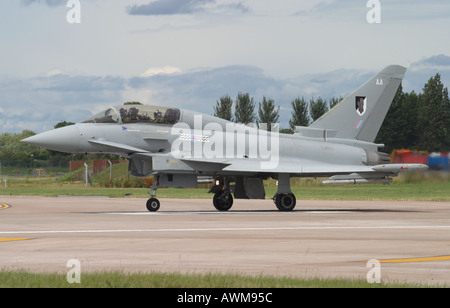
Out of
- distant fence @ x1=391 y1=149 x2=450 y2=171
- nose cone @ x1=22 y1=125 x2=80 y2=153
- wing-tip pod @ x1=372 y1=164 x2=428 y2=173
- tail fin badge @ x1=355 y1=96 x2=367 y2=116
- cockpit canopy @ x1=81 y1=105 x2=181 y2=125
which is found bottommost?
wing-tip pod @ x1=372 y1=164 x2=428 y2=173

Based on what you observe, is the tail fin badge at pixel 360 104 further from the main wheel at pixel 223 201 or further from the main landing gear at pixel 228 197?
the main wheel at pixel 223 201

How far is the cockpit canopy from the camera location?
24531 mm

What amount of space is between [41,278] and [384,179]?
60.1 ft

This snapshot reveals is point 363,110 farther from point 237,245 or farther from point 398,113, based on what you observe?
point 398,113

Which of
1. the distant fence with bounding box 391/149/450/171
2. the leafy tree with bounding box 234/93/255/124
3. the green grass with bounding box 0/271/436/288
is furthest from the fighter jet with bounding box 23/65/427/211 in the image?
the leafy tree with bounding box 234/93/255/124

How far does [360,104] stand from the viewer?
90.3ft

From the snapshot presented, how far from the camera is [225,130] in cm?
2603

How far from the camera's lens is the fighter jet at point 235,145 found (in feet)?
80.2

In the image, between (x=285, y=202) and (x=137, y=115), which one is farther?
(x=285, y=202)

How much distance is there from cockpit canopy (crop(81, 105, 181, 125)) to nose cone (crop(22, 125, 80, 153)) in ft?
2.74

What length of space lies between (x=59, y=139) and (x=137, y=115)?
9.17 ft

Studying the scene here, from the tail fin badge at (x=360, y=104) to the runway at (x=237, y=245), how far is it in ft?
21.2

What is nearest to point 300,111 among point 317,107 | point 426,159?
point 317,107

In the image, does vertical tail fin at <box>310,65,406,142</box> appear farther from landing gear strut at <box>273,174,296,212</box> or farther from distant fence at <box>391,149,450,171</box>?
landing gear strut at <box>273,174,296,212</box>
